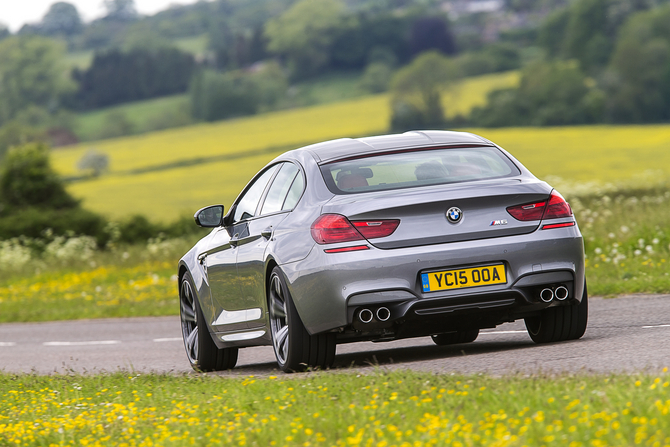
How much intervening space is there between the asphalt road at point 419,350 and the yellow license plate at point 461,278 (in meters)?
0.52

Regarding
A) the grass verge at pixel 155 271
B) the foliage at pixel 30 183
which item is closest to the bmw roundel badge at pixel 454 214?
the grass verge at pixel 155 271

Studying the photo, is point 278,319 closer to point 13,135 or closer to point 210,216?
point 210,216

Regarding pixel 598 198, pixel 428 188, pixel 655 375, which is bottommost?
pixel 598 198

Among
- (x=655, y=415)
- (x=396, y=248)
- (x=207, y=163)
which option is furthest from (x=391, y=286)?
(x=207, y=163)

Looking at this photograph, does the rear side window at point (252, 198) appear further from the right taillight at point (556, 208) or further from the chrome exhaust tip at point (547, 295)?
the chrome exhaust tip at point (547, 295)

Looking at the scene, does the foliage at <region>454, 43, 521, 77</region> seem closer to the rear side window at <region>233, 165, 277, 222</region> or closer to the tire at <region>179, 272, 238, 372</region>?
the tire at <region>179, 272, 238, 372</region>

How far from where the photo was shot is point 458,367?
6.71 m

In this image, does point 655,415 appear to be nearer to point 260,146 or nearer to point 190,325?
point 190,325

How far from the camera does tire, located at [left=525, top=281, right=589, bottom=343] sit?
292 inches

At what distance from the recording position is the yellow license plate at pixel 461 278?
663 cm

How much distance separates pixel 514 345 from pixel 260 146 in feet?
196

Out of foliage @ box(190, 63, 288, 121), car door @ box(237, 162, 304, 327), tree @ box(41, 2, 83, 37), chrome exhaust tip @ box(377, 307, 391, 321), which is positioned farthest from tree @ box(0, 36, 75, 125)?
chrome exhaust tip @ box(377, 307, 391, 321)

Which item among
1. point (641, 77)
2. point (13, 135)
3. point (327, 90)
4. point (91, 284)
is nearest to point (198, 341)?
point (91, 284)

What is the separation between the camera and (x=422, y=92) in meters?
80.5
